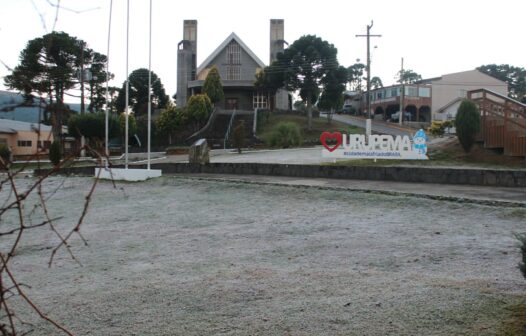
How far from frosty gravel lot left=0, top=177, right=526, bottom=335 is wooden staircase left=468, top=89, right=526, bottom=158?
7.87 m

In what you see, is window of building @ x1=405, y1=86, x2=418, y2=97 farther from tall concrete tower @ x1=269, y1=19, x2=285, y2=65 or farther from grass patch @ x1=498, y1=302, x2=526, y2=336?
grass patch @ x1=498, y1=302, x2=526, y2=336

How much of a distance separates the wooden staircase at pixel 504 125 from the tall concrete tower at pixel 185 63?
4364 centimetres

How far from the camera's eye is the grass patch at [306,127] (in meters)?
39.3

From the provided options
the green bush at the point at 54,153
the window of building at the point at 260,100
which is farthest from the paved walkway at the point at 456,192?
the window of building at the point at 260,100

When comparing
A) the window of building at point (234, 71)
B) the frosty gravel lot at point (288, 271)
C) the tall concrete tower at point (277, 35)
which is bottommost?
the frosty gravel lot at point (288, 271)

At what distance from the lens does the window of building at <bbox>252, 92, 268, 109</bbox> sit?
5372cm

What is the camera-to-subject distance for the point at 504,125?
15656 millimetres

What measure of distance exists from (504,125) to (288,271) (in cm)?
1309

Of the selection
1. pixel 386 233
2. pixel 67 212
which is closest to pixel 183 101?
pixel 67 212

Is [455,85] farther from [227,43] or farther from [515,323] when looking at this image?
[515,323]

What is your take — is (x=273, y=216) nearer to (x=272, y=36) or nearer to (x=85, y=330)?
(x=85, y=330)

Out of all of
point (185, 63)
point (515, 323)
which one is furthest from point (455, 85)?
point (515, 323)

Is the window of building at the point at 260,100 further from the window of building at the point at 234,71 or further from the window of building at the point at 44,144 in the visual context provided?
the window of building at the point at 44,144

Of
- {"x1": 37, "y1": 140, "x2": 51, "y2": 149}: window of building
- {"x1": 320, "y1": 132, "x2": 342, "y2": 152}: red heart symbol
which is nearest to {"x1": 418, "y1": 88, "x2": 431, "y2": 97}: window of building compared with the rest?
{"x1": 320, "y1": 132, "x2": 342, "y2": 152}: red heart symbol
